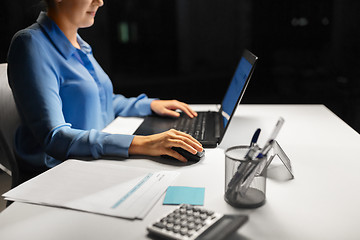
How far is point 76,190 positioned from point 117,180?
10 centimetres

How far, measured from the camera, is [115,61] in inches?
157

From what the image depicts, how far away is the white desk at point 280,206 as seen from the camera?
66 cm

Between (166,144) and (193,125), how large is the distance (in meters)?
0.36

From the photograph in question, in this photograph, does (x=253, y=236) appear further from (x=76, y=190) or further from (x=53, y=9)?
(x=53, y=9)

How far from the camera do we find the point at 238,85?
1.29 m

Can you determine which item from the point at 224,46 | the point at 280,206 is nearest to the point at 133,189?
the point at 280,206

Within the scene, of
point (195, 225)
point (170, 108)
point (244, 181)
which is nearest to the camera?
point (195, 225)

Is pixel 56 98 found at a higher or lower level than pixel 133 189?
higher

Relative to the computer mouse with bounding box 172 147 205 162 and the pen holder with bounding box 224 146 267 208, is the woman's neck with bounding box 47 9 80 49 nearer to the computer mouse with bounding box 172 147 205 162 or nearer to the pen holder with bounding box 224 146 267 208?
the computer mouse with bounding box 172 147 205 162

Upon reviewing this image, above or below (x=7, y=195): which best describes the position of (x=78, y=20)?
above

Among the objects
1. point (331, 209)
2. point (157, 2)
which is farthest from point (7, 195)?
point (157, 2)

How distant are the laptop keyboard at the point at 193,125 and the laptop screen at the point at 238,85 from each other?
0.09m

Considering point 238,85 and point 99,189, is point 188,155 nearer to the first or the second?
point 99,189

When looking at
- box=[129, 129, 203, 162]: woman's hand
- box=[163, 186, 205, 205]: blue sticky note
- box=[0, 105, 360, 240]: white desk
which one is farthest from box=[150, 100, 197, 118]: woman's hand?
box=[163, 186, 205, 205]: blue sticky note
